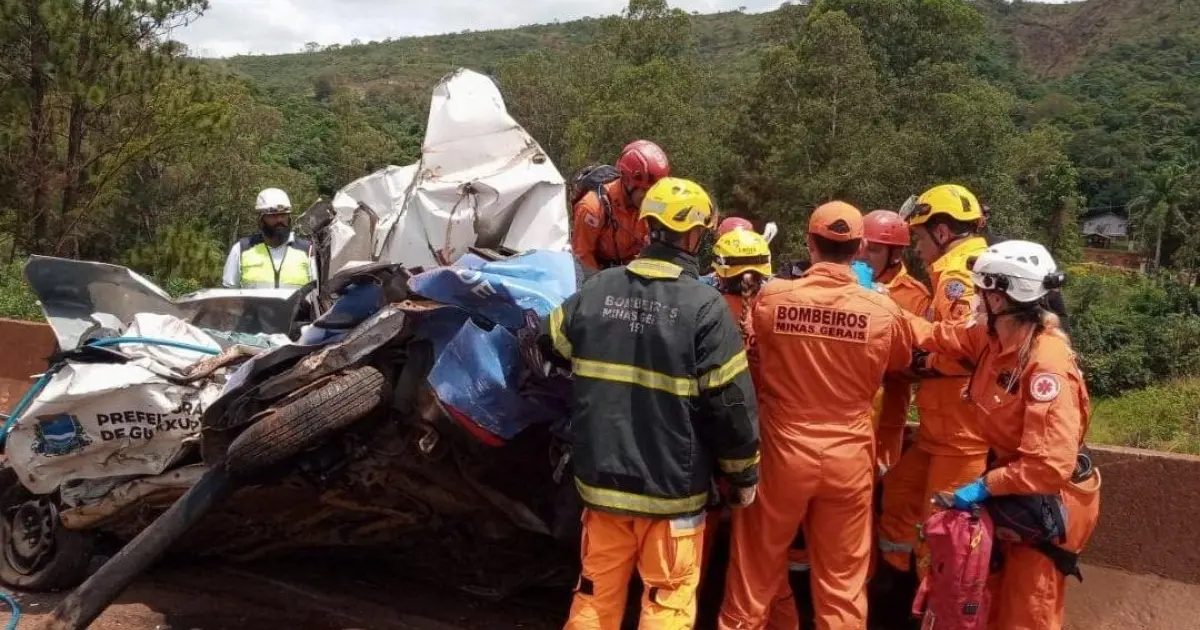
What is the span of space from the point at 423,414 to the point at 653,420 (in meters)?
0.99

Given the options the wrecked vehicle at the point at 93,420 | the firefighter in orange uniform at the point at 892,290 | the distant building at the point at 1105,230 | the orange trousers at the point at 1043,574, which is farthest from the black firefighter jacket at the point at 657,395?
the distant building at the point at 1105,230

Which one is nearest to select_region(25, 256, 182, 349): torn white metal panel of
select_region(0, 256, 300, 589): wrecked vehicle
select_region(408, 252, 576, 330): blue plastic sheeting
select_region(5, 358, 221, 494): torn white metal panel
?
select_region(0, 256, 300, 589): wrecked vehicle

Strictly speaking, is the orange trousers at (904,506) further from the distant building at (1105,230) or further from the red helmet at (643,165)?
the distant building at (1105,230)

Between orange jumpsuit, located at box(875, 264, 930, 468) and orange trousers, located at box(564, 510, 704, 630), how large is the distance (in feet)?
4.55

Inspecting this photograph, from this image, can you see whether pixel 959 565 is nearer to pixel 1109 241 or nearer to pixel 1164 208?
pixel 1164 208

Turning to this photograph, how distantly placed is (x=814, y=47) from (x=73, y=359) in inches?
1054

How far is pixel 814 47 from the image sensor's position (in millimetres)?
28641

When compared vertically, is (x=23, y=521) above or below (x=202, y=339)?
below

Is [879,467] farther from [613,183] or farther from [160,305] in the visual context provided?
[160,305]

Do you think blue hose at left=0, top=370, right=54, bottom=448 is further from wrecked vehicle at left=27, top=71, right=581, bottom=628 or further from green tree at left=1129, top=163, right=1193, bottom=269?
green tree at left=1129, top=163, right=1193, bottom=269

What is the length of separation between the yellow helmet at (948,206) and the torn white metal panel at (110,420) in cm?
320

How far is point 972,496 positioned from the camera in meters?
3.43

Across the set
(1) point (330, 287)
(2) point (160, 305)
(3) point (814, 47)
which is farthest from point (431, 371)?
(3) point (814, 47)

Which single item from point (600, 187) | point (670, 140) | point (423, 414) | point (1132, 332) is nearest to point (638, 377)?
point (423, 414)
